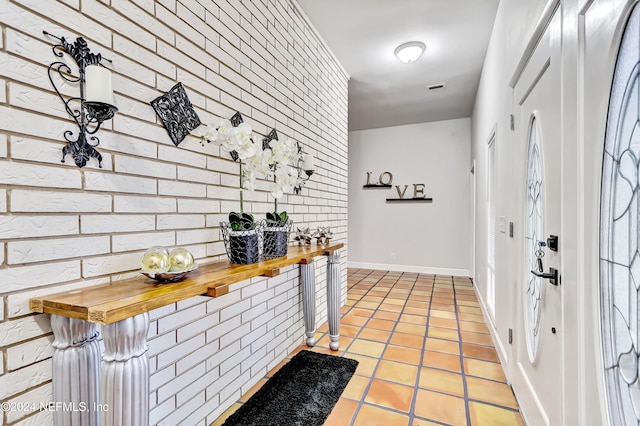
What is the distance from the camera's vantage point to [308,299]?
8.33 ft

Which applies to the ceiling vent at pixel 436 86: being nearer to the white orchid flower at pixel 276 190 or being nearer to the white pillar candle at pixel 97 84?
the white orchid flower at pixel 276 190

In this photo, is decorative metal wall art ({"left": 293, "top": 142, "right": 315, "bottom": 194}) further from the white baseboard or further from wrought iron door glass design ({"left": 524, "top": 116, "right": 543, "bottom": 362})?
the white baseboard

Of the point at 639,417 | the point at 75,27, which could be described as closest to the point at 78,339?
the point at 75,27

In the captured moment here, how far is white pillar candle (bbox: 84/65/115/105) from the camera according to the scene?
3.00 ft

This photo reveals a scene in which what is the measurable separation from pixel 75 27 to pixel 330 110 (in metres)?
2.48

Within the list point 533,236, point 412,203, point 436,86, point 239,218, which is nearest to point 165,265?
point 239,218

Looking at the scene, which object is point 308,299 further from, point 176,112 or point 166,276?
point 176,112

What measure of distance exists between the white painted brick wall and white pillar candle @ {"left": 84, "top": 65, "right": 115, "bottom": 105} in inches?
5.6

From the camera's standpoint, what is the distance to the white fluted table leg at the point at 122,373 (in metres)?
0.83

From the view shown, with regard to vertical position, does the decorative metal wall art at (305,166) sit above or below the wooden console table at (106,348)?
above

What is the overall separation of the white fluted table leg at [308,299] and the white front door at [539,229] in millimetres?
1456

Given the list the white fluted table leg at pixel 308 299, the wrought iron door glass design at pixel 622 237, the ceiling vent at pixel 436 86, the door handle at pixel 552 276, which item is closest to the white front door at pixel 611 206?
the wrought iron door glass design at pixel 622 237

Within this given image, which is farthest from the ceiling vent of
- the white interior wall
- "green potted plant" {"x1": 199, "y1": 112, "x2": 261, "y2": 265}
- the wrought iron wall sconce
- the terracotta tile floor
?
the wrought iron wall sconce

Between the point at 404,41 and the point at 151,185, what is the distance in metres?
2.72
